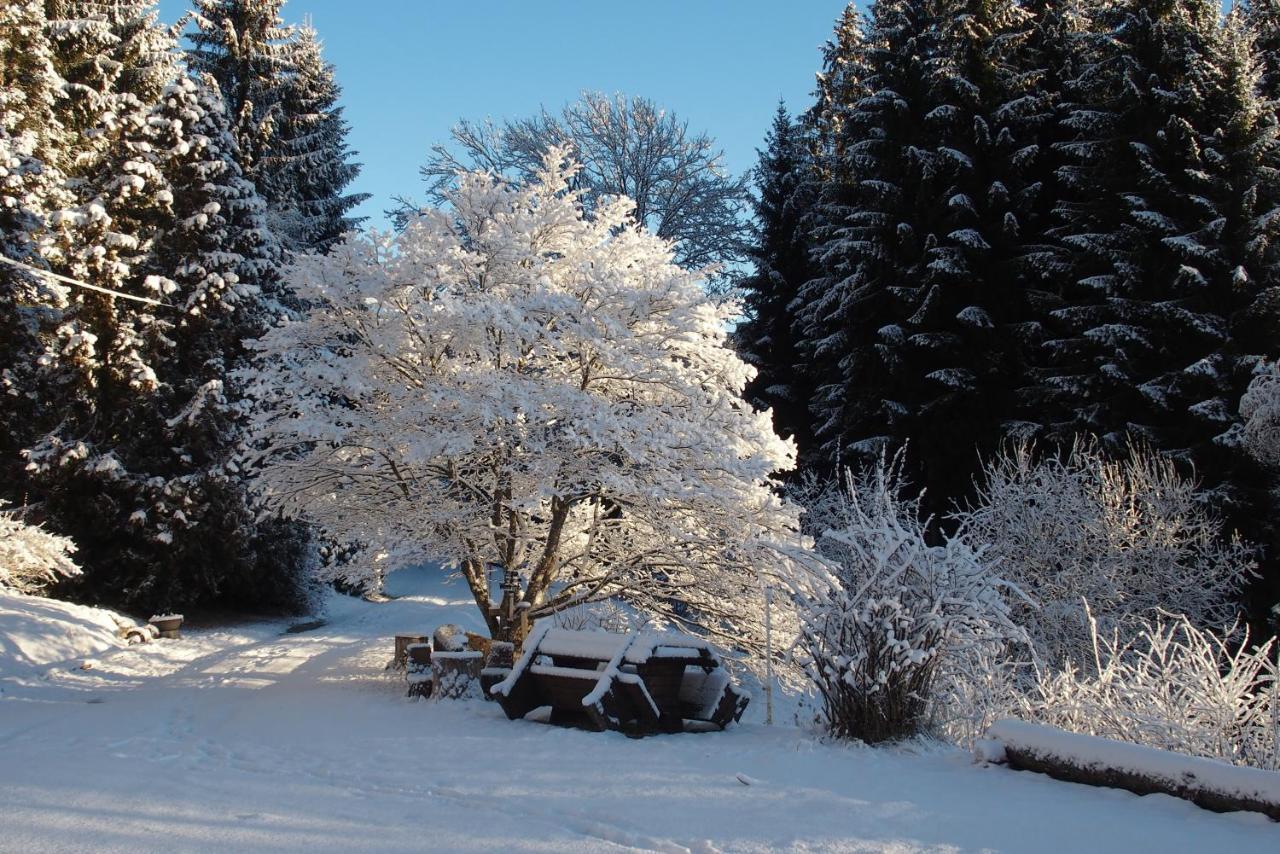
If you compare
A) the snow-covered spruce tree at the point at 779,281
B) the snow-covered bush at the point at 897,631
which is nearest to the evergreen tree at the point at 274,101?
the snow-covered spruce tree at the point at 779,281

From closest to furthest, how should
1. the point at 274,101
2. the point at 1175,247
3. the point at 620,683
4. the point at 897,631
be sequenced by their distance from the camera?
the point at 897,631 < the point at 620,683 < the point at 1175,247 < the point at 274,101

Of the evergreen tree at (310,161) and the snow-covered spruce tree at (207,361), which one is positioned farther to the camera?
the evergreen tree at (310,161)

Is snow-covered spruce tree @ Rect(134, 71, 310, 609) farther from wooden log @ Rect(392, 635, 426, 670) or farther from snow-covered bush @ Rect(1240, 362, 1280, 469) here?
snow-covered bush @ Rect(1240, 362, 1280, 469)

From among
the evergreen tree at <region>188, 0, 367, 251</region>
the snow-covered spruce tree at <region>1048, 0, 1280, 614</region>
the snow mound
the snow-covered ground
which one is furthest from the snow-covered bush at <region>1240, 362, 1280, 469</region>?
the evergreen tree at <region>188, 0, 367, 251</region>

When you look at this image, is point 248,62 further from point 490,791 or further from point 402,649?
point 490,791

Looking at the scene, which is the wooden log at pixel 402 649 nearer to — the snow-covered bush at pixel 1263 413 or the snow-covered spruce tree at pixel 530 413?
the snow-covered spruce tree at pixel 530 413

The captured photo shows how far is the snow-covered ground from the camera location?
367 centimetres

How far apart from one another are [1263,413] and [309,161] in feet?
76.6

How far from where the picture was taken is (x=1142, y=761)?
435cm

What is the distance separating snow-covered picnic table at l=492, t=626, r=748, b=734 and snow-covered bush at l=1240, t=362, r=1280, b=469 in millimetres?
9991

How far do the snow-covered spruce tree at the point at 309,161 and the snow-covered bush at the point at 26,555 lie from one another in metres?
10.5

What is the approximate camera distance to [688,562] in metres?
9.05

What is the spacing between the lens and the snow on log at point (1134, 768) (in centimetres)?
394

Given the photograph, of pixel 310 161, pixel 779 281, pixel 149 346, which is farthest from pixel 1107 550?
pixel 310 161
